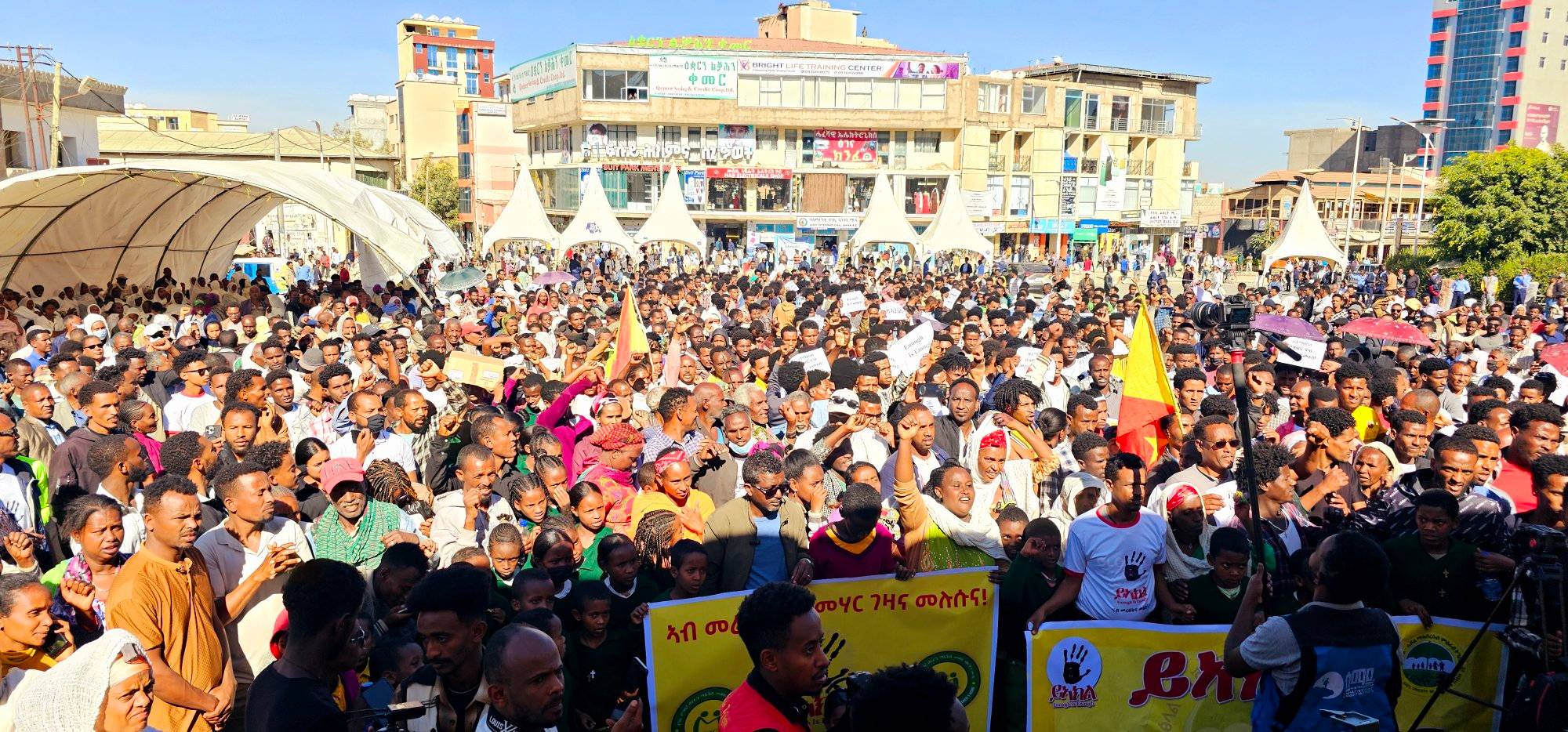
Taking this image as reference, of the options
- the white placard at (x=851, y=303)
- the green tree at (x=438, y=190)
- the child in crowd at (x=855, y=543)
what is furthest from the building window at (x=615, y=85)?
the child in crowd at (x=855, y=543)

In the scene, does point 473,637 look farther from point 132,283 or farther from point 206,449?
point 132,283

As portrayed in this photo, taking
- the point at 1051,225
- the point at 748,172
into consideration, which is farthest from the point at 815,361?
the point at 1051,225

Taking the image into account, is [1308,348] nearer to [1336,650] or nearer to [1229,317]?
[1229,317]

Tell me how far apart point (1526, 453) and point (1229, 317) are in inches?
126

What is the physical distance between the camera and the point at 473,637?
3.66m

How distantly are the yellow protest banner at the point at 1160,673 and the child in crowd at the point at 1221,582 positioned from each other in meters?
0.23

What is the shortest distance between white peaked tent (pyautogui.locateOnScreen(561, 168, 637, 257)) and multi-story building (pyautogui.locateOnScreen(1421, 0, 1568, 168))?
332 ft

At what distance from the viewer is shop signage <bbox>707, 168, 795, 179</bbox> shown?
172 ft

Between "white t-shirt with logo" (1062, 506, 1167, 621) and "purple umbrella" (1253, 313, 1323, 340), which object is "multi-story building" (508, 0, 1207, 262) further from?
"white t-shirt with logo" (1062, 506, 1167, 621)

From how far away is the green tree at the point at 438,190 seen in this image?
Result: 62250 millimetres

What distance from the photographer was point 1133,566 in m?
4.97

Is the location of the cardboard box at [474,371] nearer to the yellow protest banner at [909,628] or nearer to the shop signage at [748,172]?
the yellow protest banner at [909,628]

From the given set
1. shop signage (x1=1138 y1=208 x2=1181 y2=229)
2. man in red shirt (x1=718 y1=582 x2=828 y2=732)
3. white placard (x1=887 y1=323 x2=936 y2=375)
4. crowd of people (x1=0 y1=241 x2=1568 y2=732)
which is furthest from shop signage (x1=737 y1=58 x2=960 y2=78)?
man in red shirt (x1=718 y1=582 x2=828 y2=732)

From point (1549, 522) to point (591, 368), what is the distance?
6.59 m
